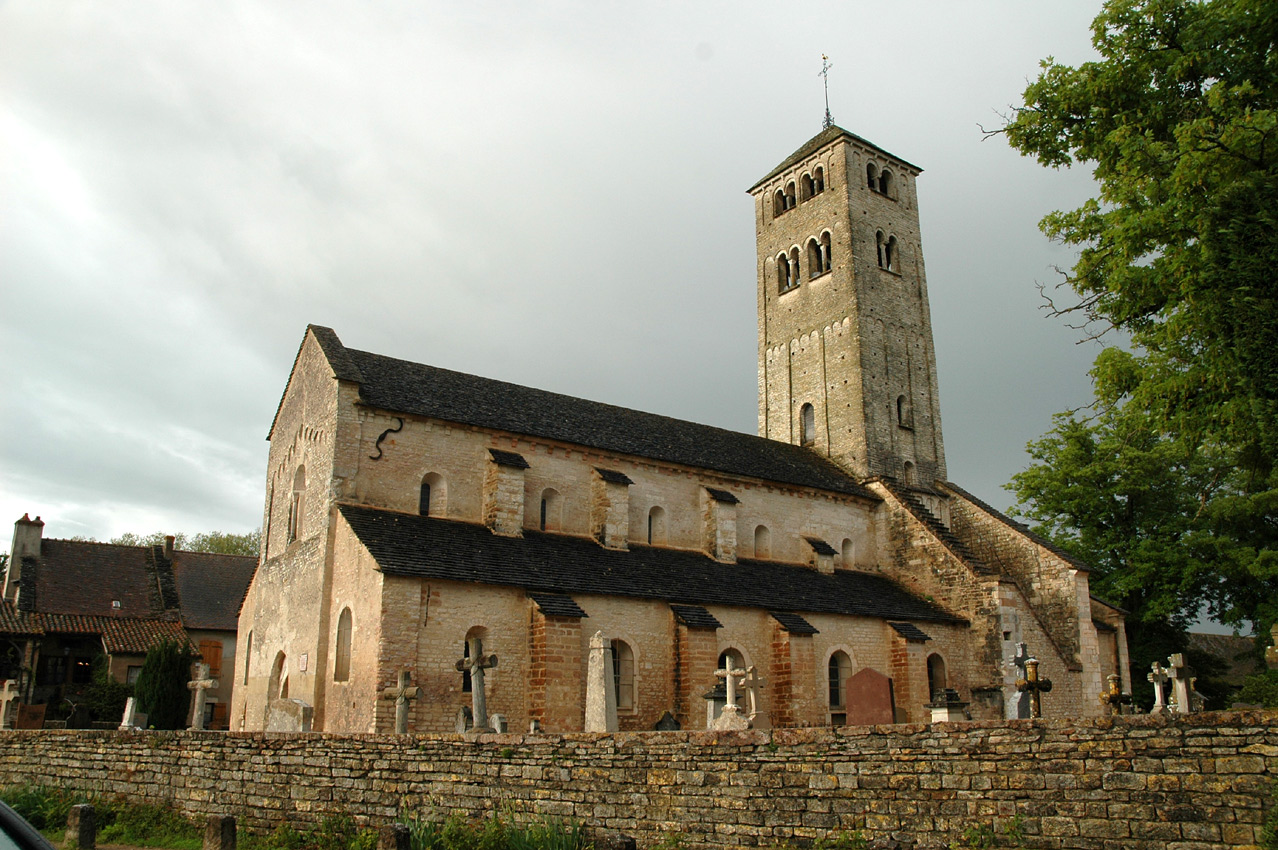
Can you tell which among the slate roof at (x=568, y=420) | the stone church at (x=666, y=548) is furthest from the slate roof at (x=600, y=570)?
the slate roof at (x=568, y=420)

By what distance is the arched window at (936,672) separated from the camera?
27.6 m

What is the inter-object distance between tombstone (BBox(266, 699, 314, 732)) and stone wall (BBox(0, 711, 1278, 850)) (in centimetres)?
489

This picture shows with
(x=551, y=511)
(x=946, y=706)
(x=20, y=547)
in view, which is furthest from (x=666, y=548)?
(x=20, y=547)

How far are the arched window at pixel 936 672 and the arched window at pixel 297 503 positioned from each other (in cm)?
1958

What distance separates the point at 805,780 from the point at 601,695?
266 inches

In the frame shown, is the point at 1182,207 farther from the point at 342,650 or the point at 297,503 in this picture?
the point at 297,503

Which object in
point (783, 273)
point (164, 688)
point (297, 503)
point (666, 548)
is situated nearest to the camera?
point (297, 503)

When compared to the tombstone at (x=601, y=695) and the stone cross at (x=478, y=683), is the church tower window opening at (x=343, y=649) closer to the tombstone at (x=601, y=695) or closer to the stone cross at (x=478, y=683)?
the stone cross at (x=478, y=683)

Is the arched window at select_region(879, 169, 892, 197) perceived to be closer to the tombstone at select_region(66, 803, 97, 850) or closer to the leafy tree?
the leafy tree

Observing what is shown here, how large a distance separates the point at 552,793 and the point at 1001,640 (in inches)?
830

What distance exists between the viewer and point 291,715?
19812mm

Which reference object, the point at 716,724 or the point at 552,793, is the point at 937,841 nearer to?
the point at 552,793

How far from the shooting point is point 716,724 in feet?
50.0

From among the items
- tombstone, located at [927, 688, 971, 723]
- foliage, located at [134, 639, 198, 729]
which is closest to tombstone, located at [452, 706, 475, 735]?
tombstone, located at [927, 688, 971, 723]
